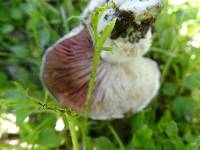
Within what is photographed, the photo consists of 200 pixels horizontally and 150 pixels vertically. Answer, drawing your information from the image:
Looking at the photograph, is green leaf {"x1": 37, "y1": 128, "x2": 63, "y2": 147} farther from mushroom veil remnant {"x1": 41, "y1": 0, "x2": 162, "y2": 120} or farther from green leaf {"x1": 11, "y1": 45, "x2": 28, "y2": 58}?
green leaf {"x1": 11, "y1": 45, "x2": 28, "y2": 58}

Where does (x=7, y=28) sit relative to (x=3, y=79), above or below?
above

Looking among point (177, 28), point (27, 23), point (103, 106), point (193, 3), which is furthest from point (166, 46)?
point (27, 23)

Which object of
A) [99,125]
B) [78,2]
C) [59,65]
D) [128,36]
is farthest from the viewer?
[78,2]

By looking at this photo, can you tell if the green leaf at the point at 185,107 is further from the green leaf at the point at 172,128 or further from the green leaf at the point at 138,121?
the green leaf at the point at 172,128

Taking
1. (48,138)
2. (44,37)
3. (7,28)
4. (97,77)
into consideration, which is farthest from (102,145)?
(7,28)

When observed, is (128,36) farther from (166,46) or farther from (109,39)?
(166,46)

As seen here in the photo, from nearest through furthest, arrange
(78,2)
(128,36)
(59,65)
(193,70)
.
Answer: (128,36) → (59,65) → (193,70) → (78,2)

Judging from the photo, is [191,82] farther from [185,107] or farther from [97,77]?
[97,77]

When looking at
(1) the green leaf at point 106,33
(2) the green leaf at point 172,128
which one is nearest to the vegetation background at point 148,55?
(2) the green leaf at point 172,128
